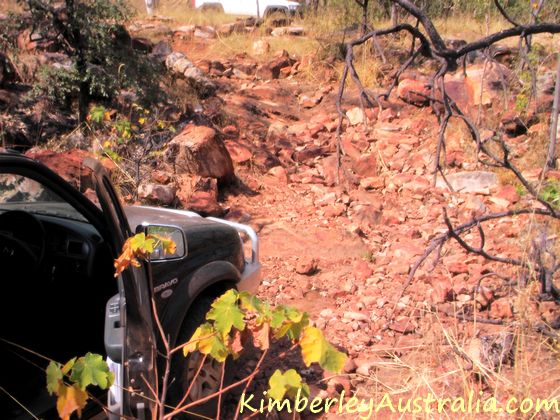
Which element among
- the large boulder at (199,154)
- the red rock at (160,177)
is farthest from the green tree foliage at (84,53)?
the red rock at (160,177)

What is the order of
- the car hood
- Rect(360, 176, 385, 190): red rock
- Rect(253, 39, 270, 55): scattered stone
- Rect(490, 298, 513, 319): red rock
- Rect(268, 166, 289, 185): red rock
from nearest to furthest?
the car hood < Rect(490, 298, 513, 319): red rock < Rect(360, 176, 385, 190): red rock < Rect(268, 166, 289, 185): red rock < Rect(253, 39, 270, 55): scattered stone

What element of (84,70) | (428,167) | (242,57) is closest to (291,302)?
(428,167)

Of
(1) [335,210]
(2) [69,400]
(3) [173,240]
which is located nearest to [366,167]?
(1) [335,210]

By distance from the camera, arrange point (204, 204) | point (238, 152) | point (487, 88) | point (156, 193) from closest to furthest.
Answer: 1. point (156, 193)
2. point (204, 204)
3. point (238, 152)
4. point (487, 88)

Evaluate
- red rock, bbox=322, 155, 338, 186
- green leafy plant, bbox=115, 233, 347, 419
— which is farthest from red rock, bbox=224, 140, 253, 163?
green leafy plant, bbox=115, 233, 347, 419

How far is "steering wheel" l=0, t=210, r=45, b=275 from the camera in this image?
9.54 ft

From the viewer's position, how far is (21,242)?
2951 mm

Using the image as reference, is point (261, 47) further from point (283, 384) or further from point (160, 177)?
point (283, 384)

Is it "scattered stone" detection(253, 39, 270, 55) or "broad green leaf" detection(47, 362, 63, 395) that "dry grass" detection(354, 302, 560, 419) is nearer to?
"broad green leaf" detection(47, 362, 63, 395)

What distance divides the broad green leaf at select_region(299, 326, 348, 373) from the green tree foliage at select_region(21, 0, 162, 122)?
642cm

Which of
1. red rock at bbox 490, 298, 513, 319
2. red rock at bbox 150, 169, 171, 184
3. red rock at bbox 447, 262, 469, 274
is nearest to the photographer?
red rock at bbox 490, 298, 513, 319

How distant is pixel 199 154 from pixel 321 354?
17.8 ft

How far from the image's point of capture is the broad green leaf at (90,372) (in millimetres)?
1908

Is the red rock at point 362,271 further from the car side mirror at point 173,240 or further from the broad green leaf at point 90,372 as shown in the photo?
the broad green leaf at point 90,372
